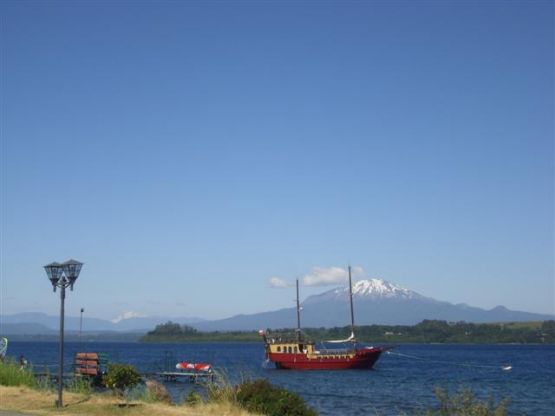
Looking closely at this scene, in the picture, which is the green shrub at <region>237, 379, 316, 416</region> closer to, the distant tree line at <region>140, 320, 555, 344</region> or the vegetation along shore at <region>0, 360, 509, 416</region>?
the vegetation along shore at <region>0, 360, 509, 416</region>

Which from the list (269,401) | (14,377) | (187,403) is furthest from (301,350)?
(269,401)

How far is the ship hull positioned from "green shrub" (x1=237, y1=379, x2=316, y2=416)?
4709 centimetres

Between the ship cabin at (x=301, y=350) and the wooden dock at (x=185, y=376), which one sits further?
the ship cabin at (x=301, y=350)

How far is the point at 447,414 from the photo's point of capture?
45.4ft

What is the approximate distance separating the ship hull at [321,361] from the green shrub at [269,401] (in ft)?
154

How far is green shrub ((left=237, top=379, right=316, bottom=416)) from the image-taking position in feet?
54.3

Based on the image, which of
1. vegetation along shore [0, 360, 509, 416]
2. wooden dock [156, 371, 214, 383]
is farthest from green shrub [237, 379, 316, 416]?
wooden dock [156, 371, 214, 383]

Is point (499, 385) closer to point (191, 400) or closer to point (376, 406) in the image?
point (376, 406)

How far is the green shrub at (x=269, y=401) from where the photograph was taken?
16562 millimetres

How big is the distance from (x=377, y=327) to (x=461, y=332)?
19786 mm

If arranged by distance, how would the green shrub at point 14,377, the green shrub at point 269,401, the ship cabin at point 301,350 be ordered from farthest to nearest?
the ship cabin at point 301,350
the green shrub at point 14,377
the green shrub at point 269,401

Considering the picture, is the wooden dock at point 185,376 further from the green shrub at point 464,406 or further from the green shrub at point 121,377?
the green shrub at point 464,406

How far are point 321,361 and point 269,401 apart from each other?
48.0m

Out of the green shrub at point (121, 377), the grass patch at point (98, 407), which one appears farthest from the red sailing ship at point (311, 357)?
the grass patch at point (98, 407)
